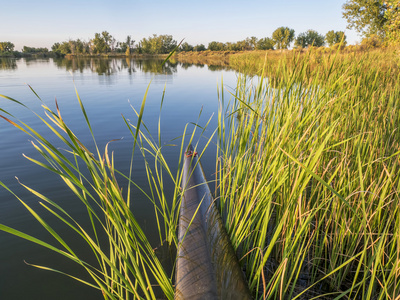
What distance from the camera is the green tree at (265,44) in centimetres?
6127

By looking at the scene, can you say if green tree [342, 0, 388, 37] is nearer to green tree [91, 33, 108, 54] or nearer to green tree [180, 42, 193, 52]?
green tree [180, 42, 193, 52]

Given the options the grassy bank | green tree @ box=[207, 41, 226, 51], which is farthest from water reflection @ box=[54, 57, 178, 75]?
green tree @ box=[207, 41, 226, 51]

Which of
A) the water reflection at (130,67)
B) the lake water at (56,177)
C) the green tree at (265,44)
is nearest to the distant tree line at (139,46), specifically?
the green tree at (265,44)

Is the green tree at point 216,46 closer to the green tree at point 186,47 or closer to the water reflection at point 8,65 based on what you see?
the green tree at point 186,47

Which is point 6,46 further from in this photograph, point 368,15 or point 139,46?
point 368,15

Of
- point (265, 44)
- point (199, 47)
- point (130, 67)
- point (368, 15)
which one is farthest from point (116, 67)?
point (199, 47)

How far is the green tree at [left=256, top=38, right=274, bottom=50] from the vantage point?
6127 cm

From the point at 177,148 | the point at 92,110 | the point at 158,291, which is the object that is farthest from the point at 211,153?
the point at 92,110

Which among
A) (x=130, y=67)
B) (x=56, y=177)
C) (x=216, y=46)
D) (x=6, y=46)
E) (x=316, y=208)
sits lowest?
(x=56, y=177)

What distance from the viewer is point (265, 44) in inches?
2486

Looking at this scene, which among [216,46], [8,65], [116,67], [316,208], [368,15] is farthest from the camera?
[216,46]

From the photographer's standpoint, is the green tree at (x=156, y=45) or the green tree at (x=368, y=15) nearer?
the green tree at (x=368, y=15)

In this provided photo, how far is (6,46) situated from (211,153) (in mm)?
A: 98576

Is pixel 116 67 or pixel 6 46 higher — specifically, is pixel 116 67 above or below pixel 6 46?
below
